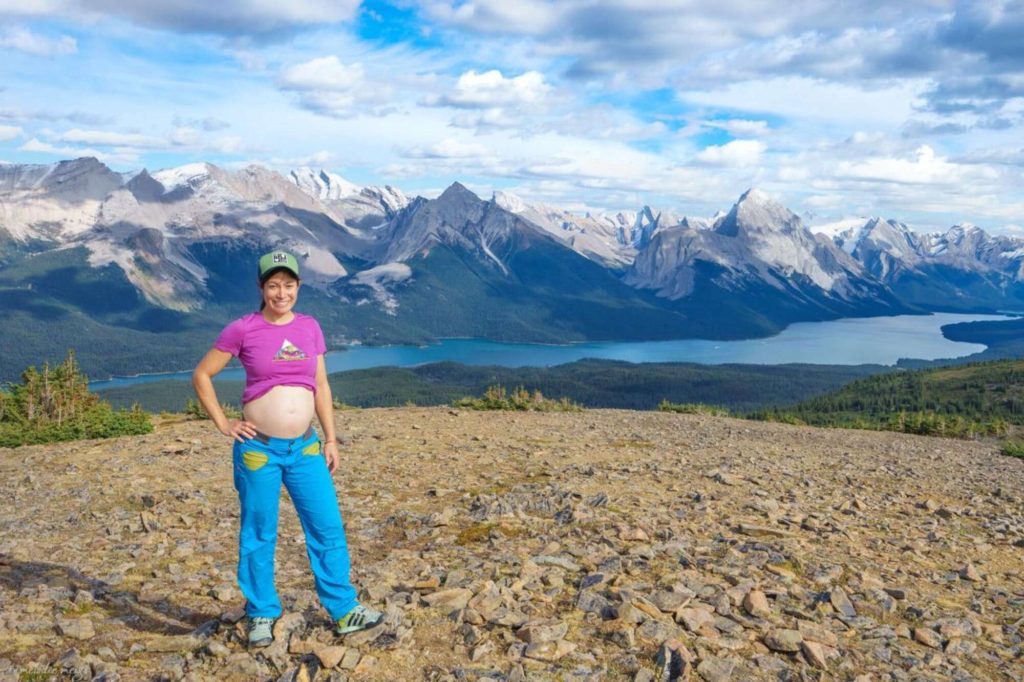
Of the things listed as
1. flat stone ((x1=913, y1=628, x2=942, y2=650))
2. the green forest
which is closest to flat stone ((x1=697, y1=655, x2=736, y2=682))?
flat stone ((x1=913, y1=628, x2=942, y2=650))

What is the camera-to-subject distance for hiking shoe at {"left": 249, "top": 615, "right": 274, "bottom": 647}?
7039mm

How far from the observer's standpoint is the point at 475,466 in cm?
1648

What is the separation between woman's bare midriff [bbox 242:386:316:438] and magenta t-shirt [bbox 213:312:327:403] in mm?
77

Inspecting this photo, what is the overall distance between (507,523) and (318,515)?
4.31 m

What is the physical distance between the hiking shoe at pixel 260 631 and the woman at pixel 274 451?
1cm

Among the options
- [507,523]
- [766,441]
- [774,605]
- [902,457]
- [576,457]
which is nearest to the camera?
[774,605]

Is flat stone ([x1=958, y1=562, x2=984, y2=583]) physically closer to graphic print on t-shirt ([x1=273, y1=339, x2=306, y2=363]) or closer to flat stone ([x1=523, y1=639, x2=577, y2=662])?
flat stone ([x1=523, y1=639, x2=577, y2=662])

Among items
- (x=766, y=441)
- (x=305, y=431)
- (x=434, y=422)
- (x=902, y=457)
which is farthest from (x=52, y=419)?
(x=902, y=457)

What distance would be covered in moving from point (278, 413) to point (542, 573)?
3612 mm

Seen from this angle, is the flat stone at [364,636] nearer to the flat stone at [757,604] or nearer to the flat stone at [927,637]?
the flat stone at [757,604]

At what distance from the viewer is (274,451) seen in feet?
23.8

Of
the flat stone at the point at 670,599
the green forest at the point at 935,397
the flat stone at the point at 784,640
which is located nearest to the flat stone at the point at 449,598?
the flat stone at the point at 670,599

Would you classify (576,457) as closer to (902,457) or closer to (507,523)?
(507,523)

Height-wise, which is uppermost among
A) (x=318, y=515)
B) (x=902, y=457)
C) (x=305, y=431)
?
(x=305, y=431)
